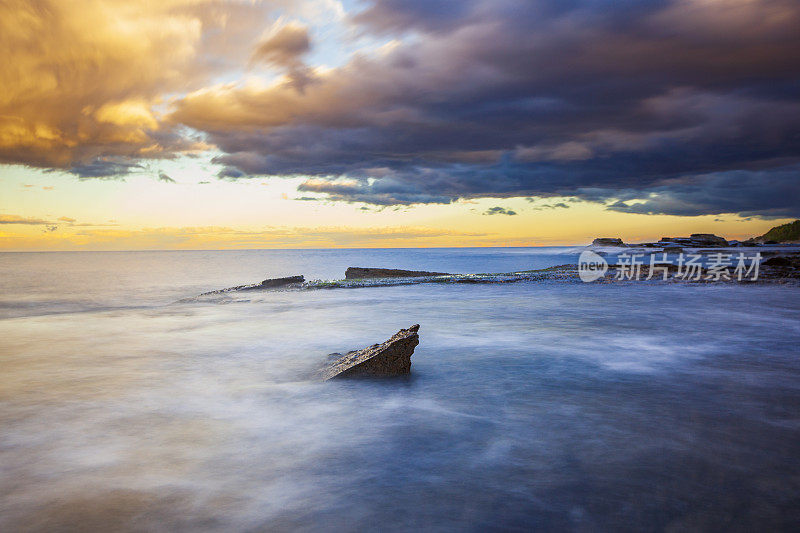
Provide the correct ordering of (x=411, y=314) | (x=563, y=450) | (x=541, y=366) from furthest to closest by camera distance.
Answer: (x=411, y=314) < (x=541, y=366) < (x=563, y=450)

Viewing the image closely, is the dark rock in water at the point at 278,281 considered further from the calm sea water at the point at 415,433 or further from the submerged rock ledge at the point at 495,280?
the calm sea water at the point at 415,433

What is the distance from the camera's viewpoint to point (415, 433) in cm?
714

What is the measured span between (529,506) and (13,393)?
421 inches

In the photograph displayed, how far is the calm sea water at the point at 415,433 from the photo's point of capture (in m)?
4.89

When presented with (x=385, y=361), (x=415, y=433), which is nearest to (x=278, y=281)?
(x=385, y=361)

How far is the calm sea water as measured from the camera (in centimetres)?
489

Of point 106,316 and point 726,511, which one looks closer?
point 726,511

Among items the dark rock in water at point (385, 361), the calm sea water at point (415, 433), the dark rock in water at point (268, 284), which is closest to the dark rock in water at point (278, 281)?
the dark rock in water at point (268, 284)

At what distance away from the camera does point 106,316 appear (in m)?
22.7

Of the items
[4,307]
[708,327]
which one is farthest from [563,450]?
[4,307]

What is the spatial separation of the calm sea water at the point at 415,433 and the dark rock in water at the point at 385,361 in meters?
0.34

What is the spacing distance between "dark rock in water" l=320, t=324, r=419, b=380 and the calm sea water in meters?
0.34

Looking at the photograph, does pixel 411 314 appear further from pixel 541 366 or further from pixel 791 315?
pixel 791 315

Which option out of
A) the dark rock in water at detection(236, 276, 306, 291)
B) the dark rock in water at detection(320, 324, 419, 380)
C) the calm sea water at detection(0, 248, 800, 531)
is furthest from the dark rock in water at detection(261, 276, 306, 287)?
the dark rock in water at detection(320, 324, 419, 380)
